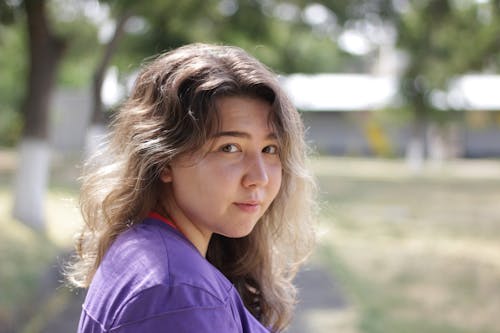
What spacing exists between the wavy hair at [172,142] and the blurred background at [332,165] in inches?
8.0

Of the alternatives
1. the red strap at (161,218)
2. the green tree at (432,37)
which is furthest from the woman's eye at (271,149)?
the green tree at (432,37)

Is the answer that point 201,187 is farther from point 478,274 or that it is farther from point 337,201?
point 337,201

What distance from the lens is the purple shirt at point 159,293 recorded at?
1055mm

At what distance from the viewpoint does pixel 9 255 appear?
7.59m

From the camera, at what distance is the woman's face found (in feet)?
4.23

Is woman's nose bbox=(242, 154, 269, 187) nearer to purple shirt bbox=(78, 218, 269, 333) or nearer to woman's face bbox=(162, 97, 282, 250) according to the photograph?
woman's face bbox=(162, 97, 282, 250)

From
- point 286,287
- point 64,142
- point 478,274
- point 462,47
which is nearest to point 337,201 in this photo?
point 462,47

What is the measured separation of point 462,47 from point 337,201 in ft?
19.4

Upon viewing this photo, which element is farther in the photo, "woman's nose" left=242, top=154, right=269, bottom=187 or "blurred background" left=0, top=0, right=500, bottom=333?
"blurred background" left=0, top=0, right=500, bottom=333

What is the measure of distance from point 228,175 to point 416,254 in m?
8.54

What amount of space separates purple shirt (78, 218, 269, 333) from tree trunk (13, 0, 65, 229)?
914 centimetres

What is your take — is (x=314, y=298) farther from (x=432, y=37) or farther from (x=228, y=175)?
(x=432, y=37)

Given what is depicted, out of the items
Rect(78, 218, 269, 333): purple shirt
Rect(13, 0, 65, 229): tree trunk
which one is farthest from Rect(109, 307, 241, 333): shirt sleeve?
Rect(13, 0, 65, 229): tree trunk

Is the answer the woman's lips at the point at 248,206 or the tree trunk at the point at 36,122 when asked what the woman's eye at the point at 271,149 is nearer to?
the woman's lips at the point at 248,206
